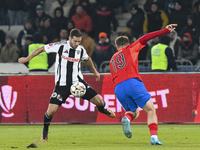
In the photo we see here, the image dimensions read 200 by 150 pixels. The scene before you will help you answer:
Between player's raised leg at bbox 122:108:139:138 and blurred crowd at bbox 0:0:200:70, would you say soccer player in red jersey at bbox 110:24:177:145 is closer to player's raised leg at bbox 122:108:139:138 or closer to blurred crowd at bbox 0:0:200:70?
player's raised leg at bbox 122:108:139:138

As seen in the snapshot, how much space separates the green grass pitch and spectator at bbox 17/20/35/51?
5.66 meters

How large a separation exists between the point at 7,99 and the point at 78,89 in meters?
4.31

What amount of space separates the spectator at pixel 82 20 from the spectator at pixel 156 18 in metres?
2.14

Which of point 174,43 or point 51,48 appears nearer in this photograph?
point 51,48

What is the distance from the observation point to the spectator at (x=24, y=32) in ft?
55.9

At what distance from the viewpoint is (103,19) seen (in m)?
16.5

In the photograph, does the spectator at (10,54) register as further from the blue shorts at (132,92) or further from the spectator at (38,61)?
the blue shorts at (132,92)

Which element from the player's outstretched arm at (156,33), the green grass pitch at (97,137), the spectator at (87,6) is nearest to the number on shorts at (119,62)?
the player's outstretched arm at (156,33)

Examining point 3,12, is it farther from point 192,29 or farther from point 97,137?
point 97,137

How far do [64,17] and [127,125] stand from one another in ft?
33.3

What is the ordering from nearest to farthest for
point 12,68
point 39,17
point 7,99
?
1. point 7,99
2. point 12,68
3. point 39,17

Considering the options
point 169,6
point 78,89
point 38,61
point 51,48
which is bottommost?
point 78,89

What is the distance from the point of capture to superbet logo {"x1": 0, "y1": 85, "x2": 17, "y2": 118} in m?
12.5

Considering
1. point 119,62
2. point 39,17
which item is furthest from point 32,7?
point 119,62
